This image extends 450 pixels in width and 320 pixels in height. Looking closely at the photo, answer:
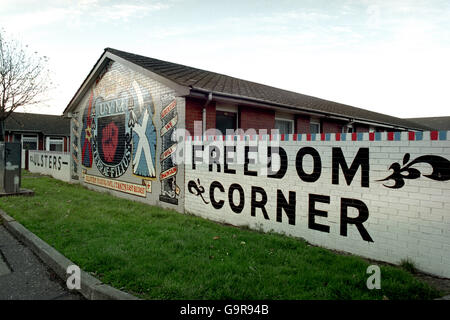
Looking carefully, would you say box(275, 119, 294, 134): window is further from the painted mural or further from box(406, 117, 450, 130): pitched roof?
box(406, 117, 450, 130): pitched roof

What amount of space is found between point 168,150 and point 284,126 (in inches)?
204

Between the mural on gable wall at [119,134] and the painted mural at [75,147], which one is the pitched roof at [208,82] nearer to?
the mural on gable wall at [119,134]

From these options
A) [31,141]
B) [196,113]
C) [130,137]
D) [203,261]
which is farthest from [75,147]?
[31,141]

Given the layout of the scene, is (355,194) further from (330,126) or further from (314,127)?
(330,126)

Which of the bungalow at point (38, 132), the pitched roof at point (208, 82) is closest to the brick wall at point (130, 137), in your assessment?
the pitched roof at point (208, 82)

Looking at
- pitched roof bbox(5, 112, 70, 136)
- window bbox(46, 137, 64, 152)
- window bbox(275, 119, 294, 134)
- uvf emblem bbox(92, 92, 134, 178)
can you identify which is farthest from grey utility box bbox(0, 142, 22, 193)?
window bbox(46, 137, 64, 152)

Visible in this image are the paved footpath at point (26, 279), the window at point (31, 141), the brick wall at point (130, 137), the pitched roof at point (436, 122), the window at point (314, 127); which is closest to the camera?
the paved footpath at point (26, 279)

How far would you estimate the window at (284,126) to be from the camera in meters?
11.6

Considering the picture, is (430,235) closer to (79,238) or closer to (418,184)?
(418,184)

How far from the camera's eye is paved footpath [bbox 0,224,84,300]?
3.81 metres

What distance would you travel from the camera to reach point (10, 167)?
34.3ft

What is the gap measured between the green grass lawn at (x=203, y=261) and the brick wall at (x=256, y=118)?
13.3ft

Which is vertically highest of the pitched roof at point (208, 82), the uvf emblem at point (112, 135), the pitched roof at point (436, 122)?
the pitched roof at point (436, 122)
